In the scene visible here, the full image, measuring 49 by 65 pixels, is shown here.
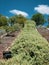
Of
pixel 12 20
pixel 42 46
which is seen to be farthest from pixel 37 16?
pixel 42 46

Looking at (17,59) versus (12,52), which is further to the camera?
(12,52)

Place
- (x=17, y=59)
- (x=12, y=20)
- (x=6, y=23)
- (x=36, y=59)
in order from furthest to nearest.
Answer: (x=6, y=23)
(x=12, y=20)
(x=36, y=59)
(x=17, y=59)

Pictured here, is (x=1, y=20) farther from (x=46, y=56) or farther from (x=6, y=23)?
(x=46, y=56)

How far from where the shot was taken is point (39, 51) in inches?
362

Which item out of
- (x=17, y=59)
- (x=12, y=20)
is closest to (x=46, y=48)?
(x=17, y=59)

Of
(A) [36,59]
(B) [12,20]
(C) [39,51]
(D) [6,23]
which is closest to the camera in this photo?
(A) [36,59]

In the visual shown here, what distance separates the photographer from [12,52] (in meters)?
9.76

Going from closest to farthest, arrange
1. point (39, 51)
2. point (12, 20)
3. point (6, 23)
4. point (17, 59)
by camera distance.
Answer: point (17, 59) → point (39, 51) → point (12, 20) → point (6, 23)

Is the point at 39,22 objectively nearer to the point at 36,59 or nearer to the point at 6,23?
the point at 6,23

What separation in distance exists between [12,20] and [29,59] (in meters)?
66.9

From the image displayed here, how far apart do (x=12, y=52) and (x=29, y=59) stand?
1.54 m

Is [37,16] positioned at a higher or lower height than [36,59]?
higher

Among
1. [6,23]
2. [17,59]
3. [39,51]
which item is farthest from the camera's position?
[6,23]

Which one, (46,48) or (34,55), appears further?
(46,48)
